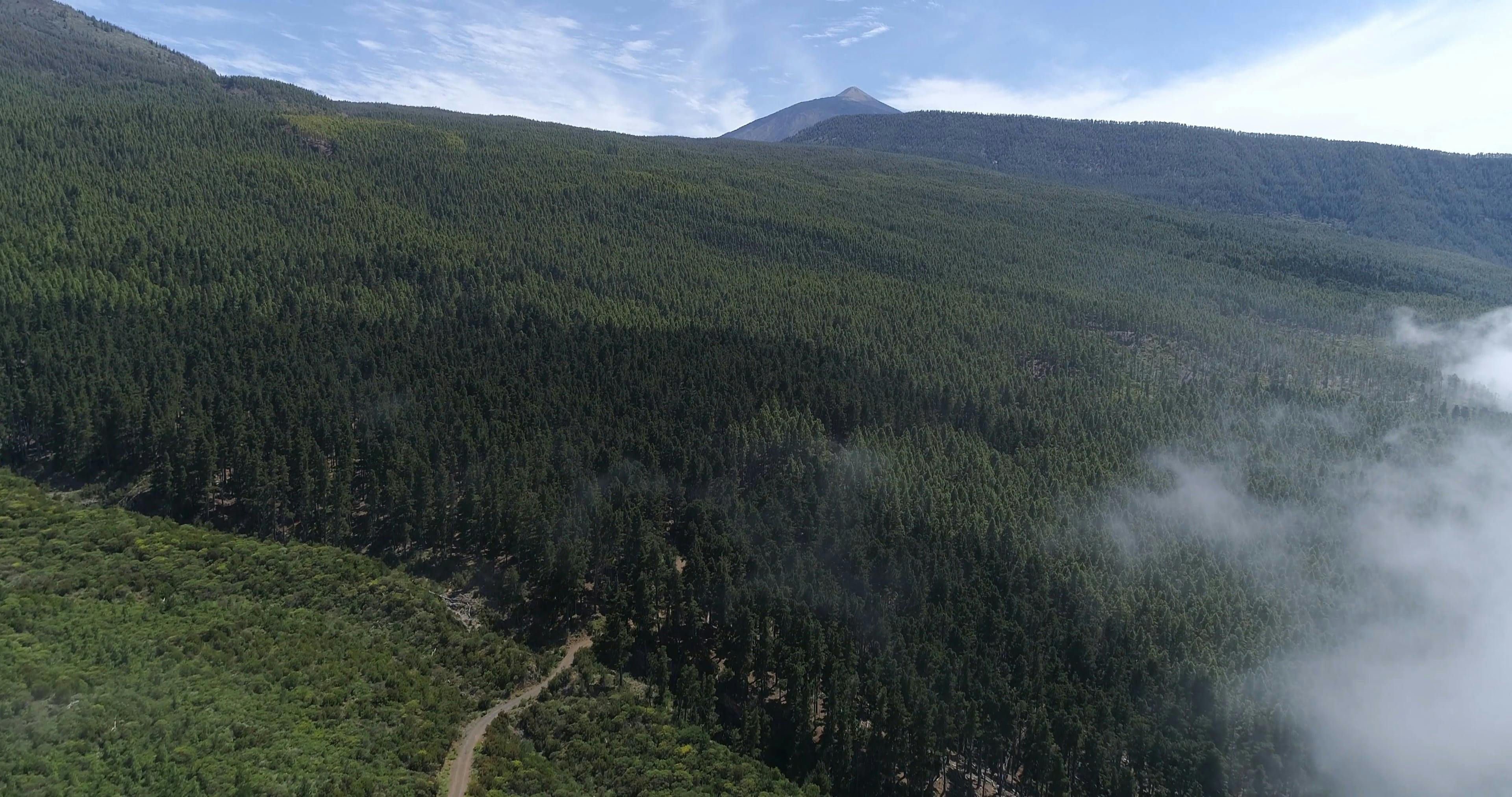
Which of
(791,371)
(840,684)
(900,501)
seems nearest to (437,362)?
(791,371)

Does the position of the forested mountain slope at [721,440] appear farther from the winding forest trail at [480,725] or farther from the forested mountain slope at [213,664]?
the forested mountain slope at [213,664]

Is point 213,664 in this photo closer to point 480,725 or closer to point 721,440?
point 480,725

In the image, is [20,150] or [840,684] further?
[20,150]

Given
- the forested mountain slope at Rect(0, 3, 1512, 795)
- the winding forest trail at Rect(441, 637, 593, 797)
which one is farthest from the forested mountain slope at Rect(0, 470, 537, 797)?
the forested mountain slope at Rect(0, 3, 1512, 795)

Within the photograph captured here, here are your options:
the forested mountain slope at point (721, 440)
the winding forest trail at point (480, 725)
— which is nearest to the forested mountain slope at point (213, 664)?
the winding forest trail at point (480, 725)

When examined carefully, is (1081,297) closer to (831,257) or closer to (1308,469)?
(831,257)

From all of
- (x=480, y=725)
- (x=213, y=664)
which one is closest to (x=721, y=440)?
(x=480, y=725)
